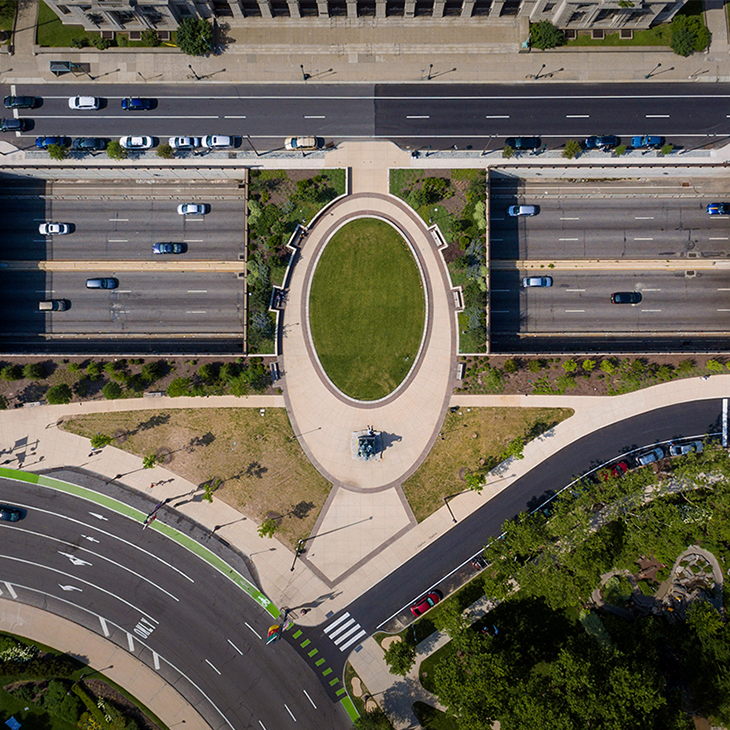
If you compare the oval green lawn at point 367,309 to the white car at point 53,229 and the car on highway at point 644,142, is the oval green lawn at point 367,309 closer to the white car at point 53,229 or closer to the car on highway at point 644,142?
the car on highway at point 644,142

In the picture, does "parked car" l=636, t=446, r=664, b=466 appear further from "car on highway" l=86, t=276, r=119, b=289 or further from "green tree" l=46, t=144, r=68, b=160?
"green tree" l=46, t=144, r=68, b=160

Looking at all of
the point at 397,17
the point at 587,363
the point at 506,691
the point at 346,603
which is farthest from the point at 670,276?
the point at 346,603

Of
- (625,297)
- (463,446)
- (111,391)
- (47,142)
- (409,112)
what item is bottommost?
(463,446)

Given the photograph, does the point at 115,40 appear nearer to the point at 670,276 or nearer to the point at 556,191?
the point at 556,191

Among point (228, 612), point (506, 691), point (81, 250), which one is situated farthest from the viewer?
point (81, 250)

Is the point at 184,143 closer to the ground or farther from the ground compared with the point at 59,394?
farther from the ground

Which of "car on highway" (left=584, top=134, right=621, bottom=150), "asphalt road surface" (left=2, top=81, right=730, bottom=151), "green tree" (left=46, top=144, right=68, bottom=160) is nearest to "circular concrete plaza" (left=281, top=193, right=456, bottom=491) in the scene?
"asphalt road surface" (left=2, top=81, right=730, bottom=151)

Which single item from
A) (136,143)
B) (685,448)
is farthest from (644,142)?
(136,143)

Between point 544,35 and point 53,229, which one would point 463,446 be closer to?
point 544,35
